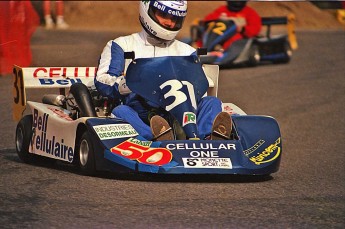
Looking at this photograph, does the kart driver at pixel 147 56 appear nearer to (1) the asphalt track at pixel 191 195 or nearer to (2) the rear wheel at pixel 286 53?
(1) the asphalt track at pixel 191 195

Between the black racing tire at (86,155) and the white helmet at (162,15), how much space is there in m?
1.18

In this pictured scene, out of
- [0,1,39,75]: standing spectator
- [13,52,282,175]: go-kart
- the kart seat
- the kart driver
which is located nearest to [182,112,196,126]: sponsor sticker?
[13,52,282,175]: go-kart

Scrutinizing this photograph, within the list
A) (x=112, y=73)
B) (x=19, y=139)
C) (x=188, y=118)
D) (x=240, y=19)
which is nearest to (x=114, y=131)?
(x=188, y=118)

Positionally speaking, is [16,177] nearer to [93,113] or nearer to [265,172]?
[93,113]

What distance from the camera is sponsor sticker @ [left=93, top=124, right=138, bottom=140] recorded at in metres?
7.11

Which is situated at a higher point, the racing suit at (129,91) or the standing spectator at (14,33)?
the racing suit at (129,91)

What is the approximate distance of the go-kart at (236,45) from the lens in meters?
16.6

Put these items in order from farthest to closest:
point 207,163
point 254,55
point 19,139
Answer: point 254,55 → point 19,139 → point 207,163

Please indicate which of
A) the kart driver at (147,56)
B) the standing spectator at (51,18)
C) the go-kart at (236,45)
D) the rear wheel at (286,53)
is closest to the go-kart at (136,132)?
the kart driver at (147,56)

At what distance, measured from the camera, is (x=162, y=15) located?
810 cm

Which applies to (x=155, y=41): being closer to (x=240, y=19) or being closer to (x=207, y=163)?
(x=207, y=163)

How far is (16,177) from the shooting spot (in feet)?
23.4

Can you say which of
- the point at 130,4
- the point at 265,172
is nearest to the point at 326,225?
the point at 265,172

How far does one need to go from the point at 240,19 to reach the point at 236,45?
0.43 meters
